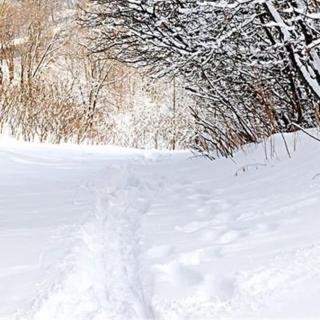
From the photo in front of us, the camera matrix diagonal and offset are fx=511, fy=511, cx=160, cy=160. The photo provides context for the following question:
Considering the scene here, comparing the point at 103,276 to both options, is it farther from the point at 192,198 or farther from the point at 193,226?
the point at 192,198

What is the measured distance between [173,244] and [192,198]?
1.11 meters

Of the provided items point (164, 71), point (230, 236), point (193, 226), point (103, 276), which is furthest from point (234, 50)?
point (103, 276)

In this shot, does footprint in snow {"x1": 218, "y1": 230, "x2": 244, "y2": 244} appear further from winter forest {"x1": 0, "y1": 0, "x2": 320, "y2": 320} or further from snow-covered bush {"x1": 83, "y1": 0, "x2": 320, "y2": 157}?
snow-covered bush {"x1": 83, "y1": 0, "x2": 320, "y2": 157}

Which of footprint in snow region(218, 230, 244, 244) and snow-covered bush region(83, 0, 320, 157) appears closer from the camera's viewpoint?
footprint in snow region(218, 230, 244, 244)

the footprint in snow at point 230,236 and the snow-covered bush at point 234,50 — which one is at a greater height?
the snow-covered bush at point 234,50

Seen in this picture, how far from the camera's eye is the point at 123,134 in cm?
1298

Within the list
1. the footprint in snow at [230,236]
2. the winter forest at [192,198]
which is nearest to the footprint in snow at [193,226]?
the winter forest at [192,198]

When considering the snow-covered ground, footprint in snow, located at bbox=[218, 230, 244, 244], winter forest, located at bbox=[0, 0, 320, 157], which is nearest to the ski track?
the snow-covered ground

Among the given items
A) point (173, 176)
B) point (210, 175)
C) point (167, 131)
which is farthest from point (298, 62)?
point (167, 131)

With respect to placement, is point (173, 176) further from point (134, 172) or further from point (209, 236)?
point (209, 236)

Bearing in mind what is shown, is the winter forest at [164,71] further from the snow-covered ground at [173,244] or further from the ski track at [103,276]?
the ski track at [103,276]

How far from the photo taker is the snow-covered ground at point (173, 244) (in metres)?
1.77

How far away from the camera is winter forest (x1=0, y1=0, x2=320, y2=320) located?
184 cm

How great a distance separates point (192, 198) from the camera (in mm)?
3512
